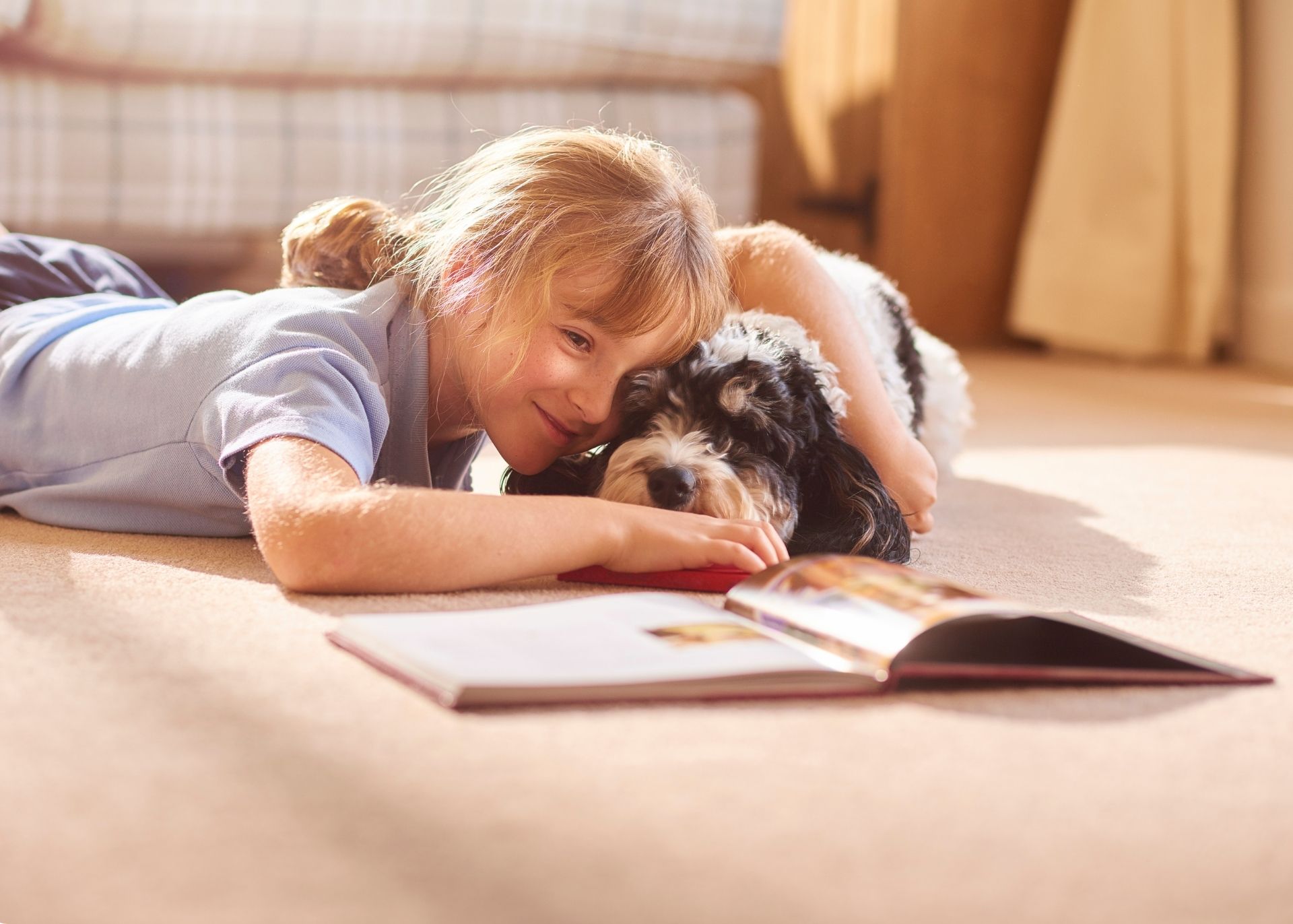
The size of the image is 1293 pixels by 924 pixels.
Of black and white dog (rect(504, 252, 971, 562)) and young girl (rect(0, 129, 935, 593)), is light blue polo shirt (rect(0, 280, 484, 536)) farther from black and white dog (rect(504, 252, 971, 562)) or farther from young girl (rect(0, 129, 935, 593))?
black and white dog (rect(504, 252, 971, 562))

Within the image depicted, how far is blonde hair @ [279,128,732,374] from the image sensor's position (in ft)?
5.05

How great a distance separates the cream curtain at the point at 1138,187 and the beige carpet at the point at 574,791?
2861mm

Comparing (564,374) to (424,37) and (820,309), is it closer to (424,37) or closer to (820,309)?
(820,309)

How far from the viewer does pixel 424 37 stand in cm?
325

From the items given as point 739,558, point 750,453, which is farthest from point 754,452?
point 739,558

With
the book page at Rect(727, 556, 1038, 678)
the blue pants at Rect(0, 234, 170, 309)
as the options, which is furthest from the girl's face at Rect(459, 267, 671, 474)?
the blue pants at Rect(0, 234, 170, 309)

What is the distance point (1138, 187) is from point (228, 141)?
2.59 metres

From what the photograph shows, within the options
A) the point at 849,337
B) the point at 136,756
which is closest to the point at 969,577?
the point at 849,337

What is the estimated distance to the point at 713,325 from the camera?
5.35 ft

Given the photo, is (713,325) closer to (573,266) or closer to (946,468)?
(573,266)

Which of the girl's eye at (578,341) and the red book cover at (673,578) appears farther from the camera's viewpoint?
the girl's eye at (578,341)

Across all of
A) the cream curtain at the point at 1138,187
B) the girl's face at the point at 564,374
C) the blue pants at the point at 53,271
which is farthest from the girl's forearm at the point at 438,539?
the cream curtain at the point at 1138,187

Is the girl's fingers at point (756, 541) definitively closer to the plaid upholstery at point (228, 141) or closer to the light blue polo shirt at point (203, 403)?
the light blue polo shirt at point (203, 403)

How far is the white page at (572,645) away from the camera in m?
1.02
